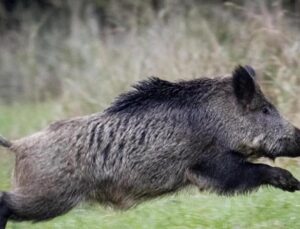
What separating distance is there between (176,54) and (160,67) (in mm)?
320

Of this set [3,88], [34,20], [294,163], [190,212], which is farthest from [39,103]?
[190,212]

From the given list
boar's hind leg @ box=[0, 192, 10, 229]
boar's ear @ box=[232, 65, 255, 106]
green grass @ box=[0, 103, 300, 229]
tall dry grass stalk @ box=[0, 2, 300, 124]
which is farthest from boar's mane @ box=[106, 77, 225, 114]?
tall dry grass stalk @ box=[0, 2, 300, 124]

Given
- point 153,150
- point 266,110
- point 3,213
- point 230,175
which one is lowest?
point 3,213

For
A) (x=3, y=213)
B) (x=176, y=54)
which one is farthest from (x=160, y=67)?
(x=3, y=213)

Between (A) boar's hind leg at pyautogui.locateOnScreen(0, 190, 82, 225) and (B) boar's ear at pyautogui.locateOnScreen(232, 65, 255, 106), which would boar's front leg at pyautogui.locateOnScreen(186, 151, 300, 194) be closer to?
(B) boar's ear at pyautogui.locateOnScreen(232, 65, 255, 106)

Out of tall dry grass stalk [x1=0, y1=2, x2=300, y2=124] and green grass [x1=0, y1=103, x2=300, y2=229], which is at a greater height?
tall dry grass stalk [x1=0, y1=2, x2=300, y2=124]

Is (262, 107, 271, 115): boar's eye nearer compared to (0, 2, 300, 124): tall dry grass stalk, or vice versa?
(262, 107, 271, 115): boar's eye

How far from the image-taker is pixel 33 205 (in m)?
6.07

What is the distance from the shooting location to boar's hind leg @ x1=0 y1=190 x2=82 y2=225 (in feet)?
19.9

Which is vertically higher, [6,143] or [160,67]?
[160,67]

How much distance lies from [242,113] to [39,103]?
8373 millimetres

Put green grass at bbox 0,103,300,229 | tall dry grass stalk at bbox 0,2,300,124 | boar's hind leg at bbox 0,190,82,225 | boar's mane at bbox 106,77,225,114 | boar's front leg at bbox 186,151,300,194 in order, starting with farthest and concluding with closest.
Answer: tall dry grass stalk at bbox 0,2,300,124
green grass at bbox 0,103,300,229
boar's mane at bbox 106,77,225,114
boar's front leg at bbox 186,151,300,194
boar's hind leg at bbox 0,190,82,225

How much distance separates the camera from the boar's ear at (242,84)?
6.55 meters

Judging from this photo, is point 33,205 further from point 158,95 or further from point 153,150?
point 158,95
